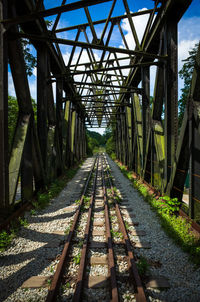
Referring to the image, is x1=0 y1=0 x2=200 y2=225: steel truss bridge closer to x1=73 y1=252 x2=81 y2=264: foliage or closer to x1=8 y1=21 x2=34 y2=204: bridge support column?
x1=8 y1=21 x2=34 y2=204: bridge support column

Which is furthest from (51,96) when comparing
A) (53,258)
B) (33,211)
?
(53,258)

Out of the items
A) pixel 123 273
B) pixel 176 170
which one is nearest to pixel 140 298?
pixel 123 273

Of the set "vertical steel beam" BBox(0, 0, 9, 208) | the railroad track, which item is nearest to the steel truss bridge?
"vertical steel beam" BBox(0, 0, 9, 208)

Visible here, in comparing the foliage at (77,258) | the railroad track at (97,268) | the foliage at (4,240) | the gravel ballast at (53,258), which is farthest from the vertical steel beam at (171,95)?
the foliage at (4,240)

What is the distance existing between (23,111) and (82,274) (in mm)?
4650

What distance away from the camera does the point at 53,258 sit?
9.74 ft

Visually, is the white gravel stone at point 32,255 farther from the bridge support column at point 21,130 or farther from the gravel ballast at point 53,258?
the bridge support column at point 21,130

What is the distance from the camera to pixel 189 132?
3.69m

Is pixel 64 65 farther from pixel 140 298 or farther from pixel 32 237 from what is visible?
pixel 140 298

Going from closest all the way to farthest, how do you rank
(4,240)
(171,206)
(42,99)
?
(4,240), (171,206), (42,99)

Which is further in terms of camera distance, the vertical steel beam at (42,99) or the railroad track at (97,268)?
the vertical steel beam at (42,99)

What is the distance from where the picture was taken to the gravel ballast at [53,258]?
226cm

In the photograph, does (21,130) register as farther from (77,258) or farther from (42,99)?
(77,258)

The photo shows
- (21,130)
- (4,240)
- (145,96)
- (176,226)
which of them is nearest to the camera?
(4,240)
